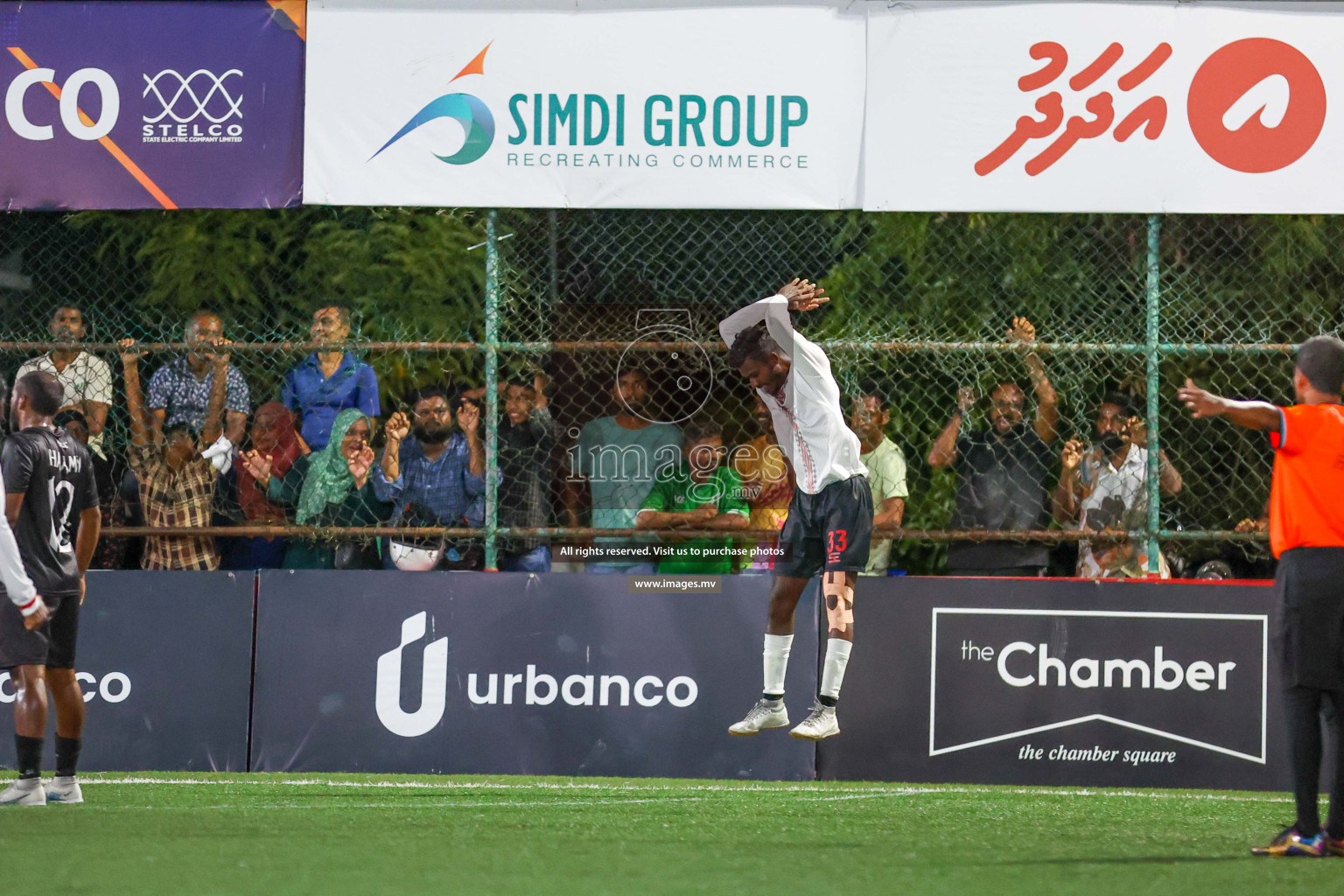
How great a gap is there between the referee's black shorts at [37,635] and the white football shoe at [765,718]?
345 centimetres

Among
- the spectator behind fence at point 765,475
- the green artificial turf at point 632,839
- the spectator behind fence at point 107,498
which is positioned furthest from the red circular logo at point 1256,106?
the spectator behind fence at point 107,498

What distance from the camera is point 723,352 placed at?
31.2 feet

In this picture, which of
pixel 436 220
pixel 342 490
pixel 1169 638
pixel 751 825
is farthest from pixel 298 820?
pixel 1169 638

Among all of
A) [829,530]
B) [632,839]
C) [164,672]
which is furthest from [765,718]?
[164,672]

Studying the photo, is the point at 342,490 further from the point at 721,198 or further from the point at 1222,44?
the point at 1222,44

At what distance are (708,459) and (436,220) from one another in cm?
235

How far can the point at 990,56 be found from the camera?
9.52 m

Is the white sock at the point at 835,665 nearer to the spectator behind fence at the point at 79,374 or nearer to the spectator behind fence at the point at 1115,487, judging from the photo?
the spectator behind fence at the point at 1115,487

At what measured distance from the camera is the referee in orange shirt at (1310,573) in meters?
6.09

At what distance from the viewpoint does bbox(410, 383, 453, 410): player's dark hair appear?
31.9 feet

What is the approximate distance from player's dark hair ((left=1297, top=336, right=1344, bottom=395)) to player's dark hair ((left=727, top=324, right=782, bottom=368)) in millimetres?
2735

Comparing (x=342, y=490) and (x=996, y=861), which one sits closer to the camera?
(x=996, y=861)

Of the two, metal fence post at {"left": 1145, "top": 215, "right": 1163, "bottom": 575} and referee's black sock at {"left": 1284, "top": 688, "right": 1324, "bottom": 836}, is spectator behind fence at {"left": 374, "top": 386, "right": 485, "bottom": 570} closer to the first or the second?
metal fence post at {"left": 1145, "top": 215, "right": 1163, "bottom": 575}

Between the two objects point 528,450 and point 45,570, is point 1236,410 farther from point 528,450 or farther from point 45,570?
point 45,570
